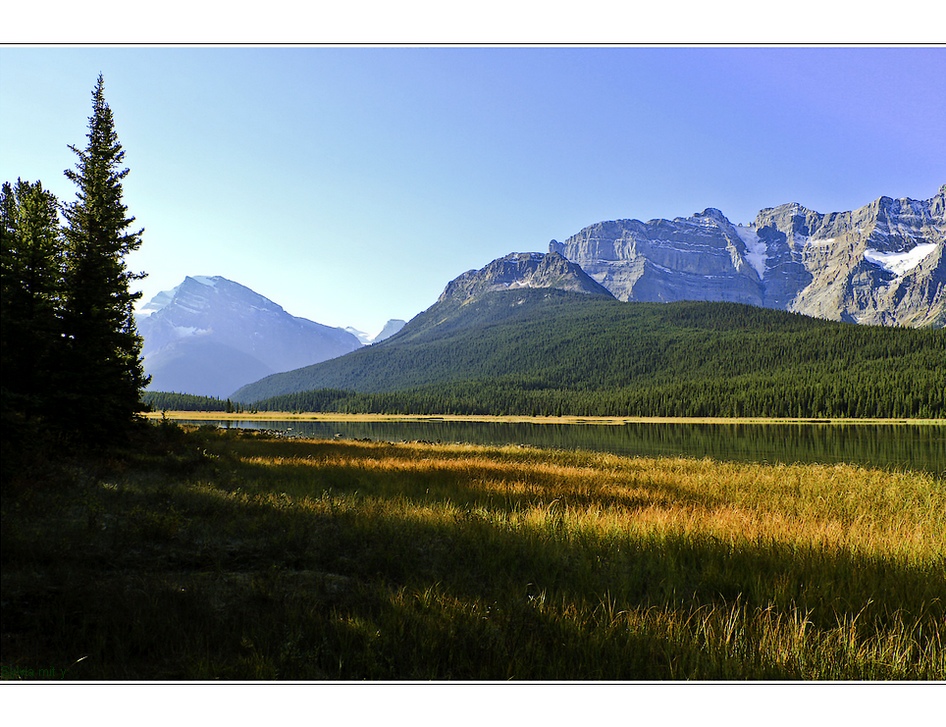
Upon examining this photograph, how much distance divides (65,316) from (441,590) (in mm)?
13076

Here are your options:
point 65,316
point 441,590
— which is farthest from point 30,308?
point 441,590

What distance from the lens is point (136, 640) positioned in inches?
170

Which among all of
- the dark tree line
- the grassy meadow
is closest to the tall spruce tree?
the dark tree line

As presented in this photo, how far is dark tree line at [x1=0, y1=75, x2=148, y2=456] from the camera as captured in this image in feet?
32.6

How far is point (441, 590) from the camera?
209 inches

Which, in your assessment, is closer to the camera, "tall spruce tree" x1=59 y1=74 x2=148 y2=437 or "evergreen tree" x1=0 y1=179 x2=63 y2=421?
"evergreen tree" x1=0 y1=179 x2=63 y2=421

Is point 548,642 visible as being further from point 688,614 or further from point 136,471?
point 136,471

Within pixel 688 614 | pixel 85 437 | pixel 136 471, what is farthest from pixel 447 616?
pixel 85 437

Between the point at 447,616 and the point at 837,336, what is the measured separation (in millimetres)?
231593

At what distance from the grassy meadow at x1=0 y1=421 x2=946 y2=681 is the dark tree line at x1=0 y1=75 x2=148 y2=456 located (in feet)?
10.0

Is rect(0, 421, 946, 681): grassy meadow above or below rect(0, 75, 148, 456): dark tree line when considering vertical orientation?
below

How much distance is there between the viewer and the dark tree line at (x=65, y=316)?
995 centimetres

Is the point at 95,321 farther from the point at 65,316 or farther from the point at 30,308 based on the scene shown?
the point at 30,308

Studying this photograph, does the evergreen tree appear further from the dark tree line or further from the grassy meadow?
the grassy meadow
